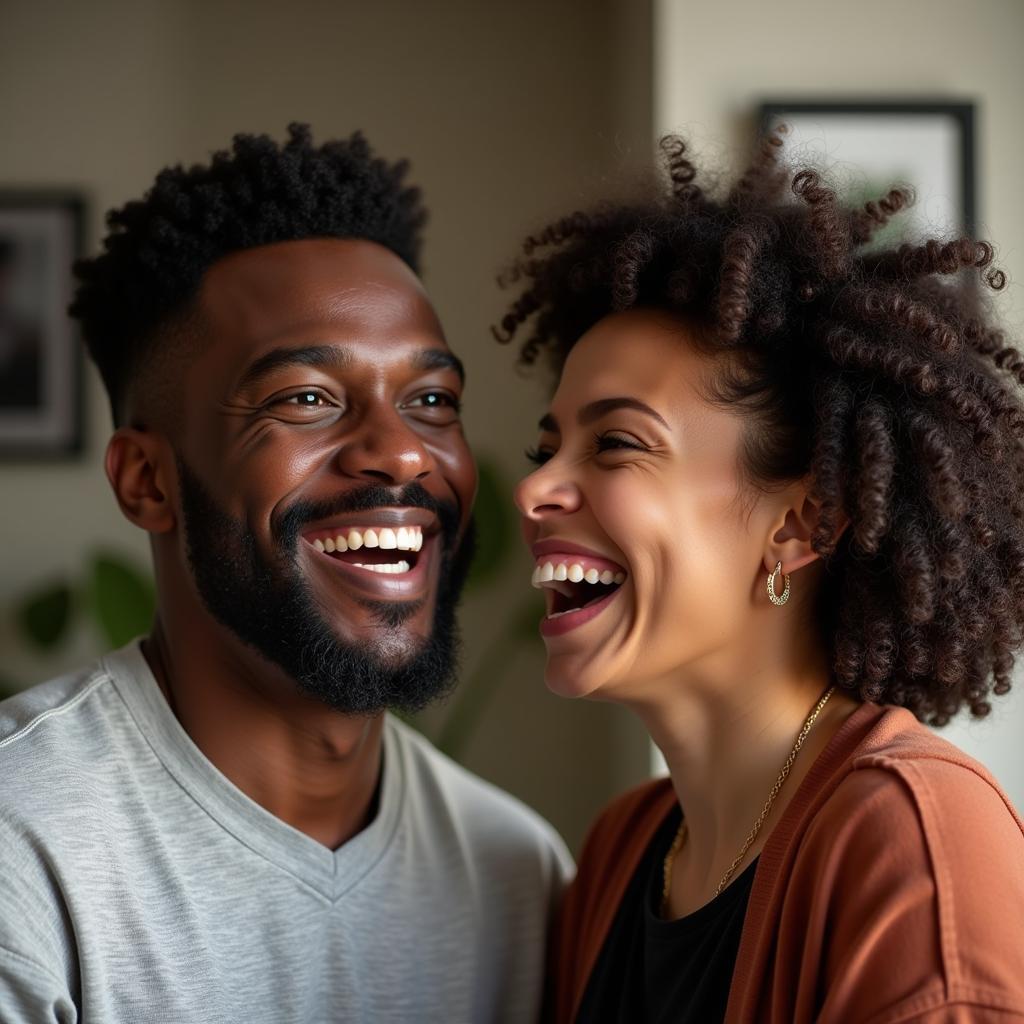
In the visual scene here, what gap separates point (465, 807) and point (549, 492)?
25.6 inches

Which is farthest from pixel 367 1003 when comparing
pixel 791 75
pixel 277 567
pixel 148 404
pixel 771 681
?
pixel 791 75

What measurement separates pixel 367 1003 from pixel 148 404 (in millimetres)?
865

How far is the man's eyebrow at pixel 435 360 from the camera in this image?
173 cm

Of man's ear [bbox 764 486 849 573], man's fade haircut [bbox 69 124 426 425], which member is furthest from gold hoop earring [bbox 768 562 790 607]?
man's fade haircut [bbox 69 124 426 425]

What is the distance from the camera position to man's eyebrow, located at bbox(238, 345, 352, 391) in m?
1.66

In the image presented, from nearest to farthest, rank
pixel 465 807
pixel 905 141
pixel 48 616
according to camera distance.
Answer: pixel 465 807 → pixel 905 141 → pixel 48 616

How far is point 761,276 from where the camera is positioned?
142cm

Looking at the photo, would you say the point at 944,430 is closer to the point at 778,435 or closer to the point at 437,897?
the point at 778,435

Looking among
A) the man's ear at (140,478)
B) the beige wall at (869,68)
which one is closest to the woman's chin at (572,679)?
the man's ear at (140,478)

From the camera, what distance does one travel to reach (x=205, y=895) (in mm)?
1569

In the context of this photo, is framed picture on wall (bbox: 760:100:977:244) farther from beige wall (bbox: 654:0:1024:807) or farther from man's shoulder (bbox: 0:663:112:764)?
man's shoulder (bbox: 0:663:112:764)

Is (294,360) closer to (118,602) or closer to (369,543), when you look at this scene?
(369,543)

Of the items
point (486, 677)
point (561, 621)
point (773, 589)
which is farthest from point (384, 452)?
point (486, 677)

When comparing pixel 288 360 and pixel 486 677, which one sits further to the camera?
pixel 486 677
